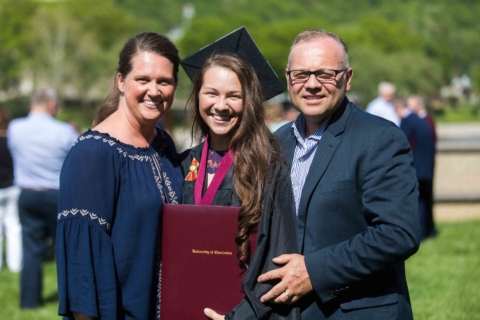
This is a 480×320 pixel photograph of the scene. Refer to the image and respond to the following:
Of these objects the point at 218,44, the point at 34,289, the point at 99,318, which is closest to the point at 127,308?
the point at 99,318

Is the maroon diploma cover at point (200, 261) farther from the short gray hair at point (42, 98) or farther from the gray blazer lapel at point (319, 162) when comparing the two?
the short gray hair at point (42, 98)

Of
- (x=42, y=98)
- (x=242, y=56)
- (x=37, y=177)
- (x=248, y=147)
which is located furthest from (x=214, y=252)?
(x=42, y=98)

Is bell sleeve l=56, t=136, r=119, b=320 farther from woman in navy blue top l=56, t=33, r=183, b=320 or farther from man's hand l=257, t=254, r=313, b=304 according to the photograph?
man's hand l=257, t=254, r=313, b=304

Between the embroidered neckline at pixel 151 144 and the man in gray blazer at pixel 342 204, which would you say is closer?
the man in gray blazer at pixel 342 204

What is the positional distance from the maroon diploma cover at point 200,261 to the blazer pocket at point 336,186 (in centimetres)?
42

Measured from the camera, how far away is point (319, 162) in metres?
3.04

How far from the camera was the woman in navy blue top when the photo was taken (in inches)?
124

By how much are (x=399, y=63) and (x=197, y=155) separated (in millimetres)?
61897

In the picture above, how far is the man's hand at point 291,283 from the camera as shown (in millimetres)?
2959

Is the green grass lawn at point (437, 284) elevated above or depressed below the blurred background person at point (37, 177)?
below

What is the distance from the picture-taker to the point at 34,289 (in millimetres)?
7066

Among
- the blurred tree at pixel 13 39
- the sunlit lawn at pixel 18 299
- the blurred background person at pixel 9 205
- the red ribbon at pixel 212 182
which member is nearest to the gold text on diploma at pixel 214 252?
the red ribbon at pixel 212 182

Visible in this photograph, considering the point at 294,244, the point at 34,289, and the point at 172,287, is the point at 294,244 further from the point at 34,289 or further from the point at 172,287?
the point at 34,289

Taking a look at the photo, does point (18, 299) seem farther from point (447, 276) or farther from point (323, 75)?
point (323, 75)
